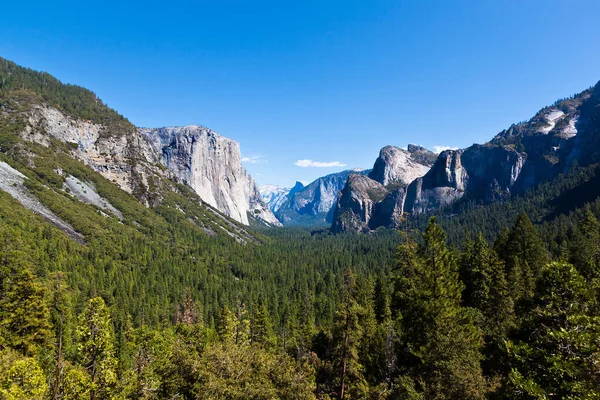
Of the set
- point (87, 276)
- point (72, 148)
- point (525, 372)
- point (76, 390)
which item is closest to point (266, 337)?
point (76, 390)

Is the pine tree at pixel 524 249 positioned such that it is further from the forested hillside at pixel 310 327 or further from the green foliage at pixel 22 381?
the green foliage at pixel 22 381

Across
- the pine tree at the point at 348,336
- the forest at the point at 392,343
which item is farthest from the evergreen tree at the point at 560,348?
the pine tree at the point at 348,336

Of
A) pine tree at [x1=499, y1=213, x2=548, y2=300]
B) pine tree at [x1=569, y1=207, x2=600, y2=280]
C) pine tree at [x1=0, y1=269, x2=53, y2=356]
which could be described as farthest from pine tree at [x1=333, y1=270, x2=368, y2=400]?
pine tree at [x1=499, y1=213, x2=548, y2=300]

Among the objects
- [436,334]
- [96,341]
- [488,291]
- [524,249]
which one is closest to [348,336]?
[436,334]

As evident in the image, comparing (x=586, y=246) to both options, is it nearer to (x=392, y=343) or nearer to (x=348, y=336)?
(x=392, y=343)

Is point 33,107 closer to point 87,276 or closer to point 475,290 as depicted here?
point 87,276

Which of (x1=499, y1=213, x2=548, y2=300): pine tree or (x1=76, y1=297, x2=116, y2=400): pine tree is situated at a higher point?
(x1=499, y1=213, x2=548, y2=300): pine tree

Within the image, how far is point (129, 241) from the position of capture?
133m

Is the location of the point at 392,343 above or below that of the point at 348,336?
below

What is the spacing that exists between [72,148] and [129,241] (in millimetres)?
101650

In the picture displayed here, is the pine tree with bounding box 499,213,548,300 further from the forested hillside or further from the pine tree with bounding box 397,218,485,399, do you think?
the pine tree with bounding box 397,218,485,399

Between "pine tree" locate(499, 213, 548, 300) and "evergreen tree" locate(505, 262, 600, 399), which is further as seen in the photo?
"pine tree" locate(499, 213, 548, 300)

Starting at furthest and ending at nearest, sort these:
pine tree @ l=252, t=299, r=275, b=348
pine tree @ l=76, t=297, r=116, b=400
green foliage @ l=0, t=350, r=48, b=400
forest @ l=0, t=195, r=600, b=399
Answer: pine tree @ l=252, t=299, r=275, b=348, pine tree @ l=76, t=297, r=116, b=400, green foliage @ l=0, t=350, r=48, b=400, forest @ l=0, t=195, r=600, b=399

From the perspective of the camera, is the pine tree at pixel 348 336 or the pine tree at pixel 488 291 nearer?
the pine tree at pixel 348 336
